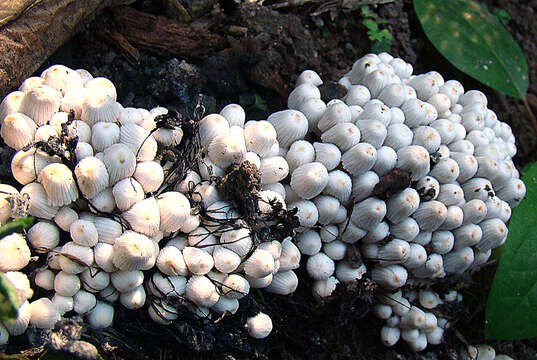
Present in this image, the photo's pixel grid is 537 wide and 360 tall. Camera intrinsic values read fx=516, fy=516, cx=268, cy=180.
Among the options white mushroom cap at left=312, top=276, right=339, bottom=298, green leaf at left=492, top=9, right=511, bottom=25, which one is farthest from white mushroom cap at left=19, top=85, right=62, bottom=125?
green leaf at left=492, top=9, right=511, bottom=25

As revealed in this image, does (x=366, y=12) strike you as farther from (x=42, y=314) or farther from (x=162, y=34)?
(x=42, y=314)

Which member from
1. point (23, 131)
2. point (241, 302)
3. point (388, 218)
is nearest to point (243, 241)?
point (241, 302)

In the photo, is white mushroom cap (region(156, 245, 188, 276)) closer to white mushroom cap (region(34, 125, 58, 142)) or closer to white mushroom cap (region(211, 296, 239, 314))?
white mushroom cap (region(211, 296, 239, 314))

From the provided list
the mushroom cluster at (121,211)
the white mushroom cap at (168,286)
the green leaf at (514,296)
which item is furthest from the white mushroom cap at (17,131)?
the green leaf at (514,296)

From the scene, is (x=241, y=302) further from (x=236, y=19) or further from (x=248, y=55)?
(x=236, y=19)

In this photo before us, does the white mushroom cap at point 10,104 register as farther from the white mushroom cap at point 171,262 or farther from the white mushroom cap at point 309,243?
the white mushroom cap at point 309,243

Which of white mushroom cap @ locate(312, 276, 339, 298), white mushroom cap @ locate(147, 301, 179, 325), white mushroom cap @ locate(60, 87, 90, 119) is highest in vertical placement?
white mushroom cap @ locate(60, 87, 90, 119)
